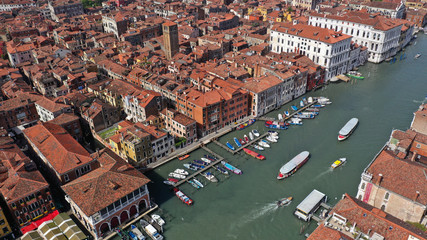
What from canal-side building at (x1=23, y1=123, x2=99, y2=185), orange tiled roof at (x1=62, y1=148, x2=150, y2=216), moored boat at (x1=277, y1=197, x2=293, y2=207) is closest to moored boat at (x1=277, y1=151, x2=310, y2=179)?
moored boat at (x1=277, y1=197, x2=293, y2=207)

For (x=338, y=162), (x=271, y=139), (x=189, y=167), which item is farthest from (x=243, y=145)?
(x=338, y=162)

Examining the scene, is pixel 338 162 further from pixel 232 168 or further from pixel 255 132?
pixel 232 168

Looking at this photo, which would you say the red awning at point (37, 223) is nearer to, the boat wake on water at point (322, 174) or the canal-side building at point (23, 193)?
the canal-side building at point (23, 193)

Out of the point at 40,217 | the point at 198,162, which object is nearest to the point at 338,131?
the point at 198,162

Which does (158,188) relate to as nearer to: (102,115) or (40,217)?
(40,217)

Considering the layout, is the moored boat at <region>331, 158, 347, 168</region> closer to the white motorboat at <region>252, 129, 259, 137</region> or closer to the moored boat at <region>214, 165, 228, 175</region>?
the white motorboat at <region>252, 129, 259, 137</region>
